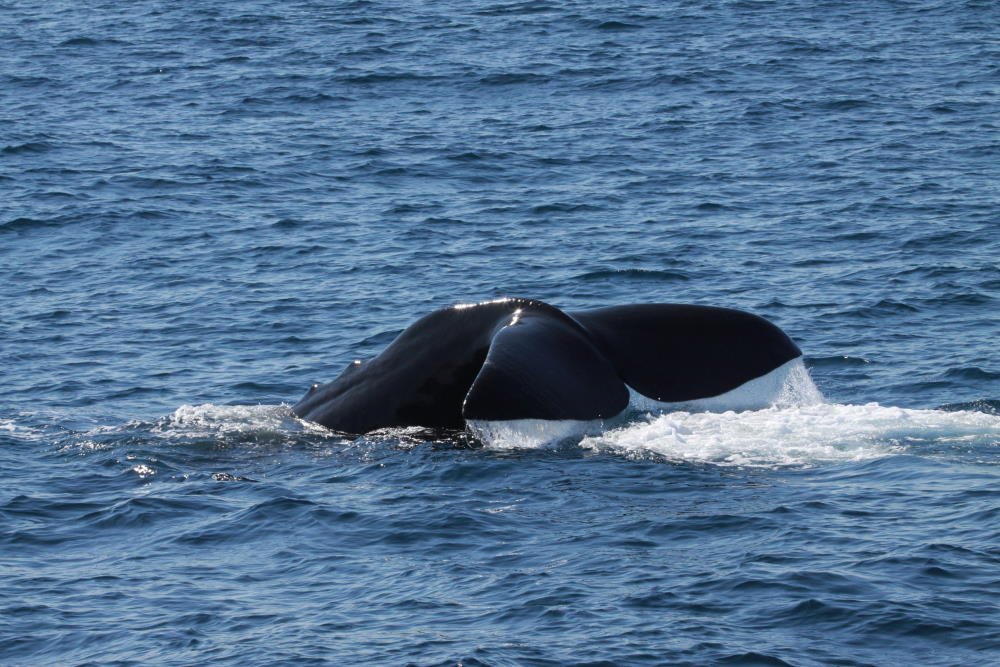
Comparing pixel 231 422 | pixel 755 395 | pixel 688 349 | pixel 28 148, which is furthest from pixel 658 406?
pixel 28 148

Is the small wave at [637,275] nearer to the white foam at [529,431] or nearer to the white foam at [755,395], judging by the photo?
the white foam at [755,395]

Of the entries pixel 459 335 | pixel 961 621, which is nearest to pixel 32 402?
pixel 459 335

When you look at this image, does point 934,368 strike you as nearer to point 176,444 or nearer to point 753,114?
point 176,444

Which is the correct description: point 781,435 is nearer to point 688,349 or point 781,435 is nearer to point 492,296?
point 688,349

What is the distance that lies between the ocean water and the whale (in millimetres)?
350

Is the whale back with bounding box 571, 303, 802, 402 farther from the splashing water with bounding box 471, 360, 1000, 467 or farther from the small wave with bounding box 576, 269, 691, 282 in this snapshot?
the small wave with bounding box 576, 269, 691, 282

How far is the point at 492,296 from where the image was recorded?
18.6 metres

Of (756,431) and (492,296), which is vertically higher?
(756,431)

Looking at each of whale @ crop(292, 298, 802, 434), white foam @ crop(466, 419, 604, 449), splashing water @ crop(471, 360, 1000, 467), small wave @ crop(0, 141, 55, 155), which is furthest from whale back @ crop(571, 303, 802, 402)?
small wave @ crop(0, 141, 55, 155)

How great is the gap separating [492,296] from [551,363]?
8.29 metres

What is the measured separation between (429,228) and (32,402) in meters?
8.85

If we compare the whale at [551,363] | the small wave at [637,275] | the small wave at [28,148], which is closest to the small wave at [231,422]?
the whale at [551,363]

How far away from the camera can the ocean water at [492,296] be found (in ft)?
28.4

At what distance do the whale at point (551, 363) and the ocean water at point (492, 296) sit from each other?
1.15 ft
